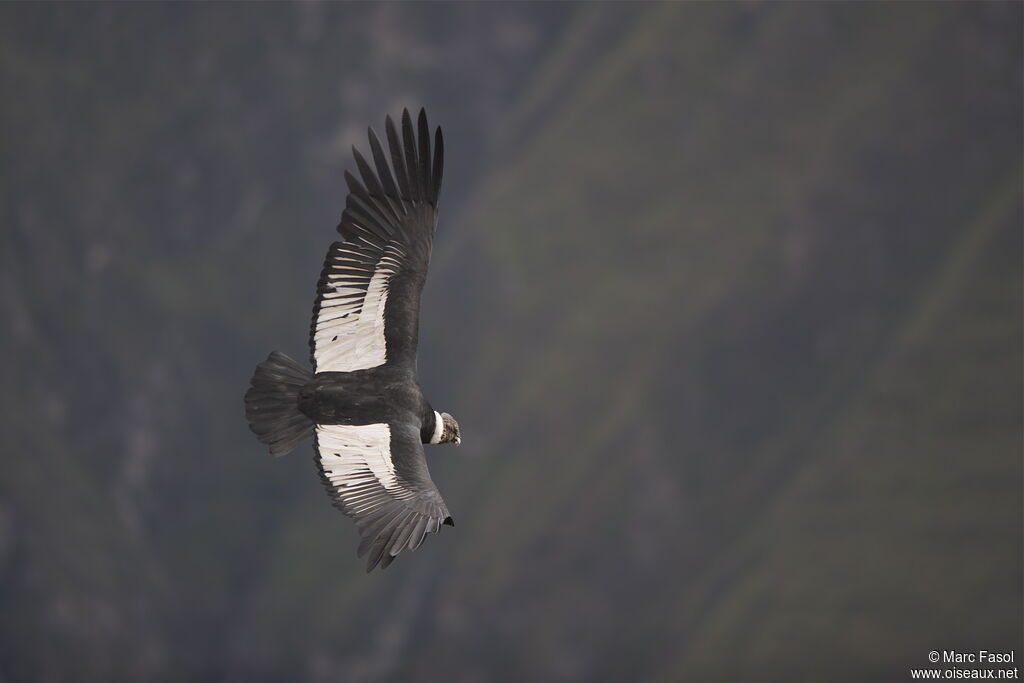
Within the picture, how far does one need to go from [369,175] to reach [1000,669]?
162 meters

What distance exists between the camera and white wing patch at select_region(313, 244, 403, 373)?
3562 cm

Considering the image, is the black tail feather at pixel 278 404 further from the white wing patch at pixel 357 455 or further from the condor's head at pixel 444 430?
the condor's head at pixel 444 430

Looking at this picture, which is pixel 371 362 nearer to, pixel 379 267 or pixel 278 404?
pixel 379 267

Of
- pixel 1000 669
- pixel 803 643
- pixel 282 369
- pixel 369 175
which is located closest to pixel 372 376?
pixel 282 369

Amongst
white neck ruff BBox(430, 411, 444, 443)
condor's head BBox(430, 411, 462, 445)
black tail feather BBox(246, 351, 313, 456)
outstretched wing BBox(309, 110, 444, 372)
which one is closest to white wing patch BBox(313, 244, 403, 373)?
outstretched wing BBox(309, 110, 444, 372)

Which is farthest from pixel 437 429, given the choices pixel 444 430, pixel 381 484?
pixel 381 484

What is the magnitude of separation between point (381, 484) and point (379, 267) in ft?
19.2

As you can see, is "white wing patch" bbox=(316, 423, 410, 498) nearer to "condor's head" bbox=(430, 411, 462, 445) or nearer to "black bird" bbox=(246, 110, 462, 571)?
"black bird" bbox=(246, 110, 462, 571)

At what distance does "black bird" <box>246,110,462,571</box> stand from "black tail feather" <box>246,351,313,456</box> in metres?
0.02

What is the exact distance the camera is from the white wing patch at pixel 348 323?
35.6 meters

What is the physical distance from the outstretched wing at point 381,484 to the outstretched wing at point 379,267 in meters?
2.09

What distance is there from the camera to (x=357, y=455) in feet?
111

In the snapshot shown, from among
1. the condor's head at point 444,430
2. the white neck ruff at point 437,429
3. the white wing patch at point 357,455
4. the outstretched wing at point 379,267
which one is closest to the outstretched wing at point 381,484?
the white wing patch at point 357,455

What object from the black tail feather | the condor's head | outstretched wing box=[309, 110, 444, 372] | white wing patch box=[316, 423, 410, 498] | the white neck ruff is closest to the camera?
white wing patch box=[316, 423, 410, 498]
